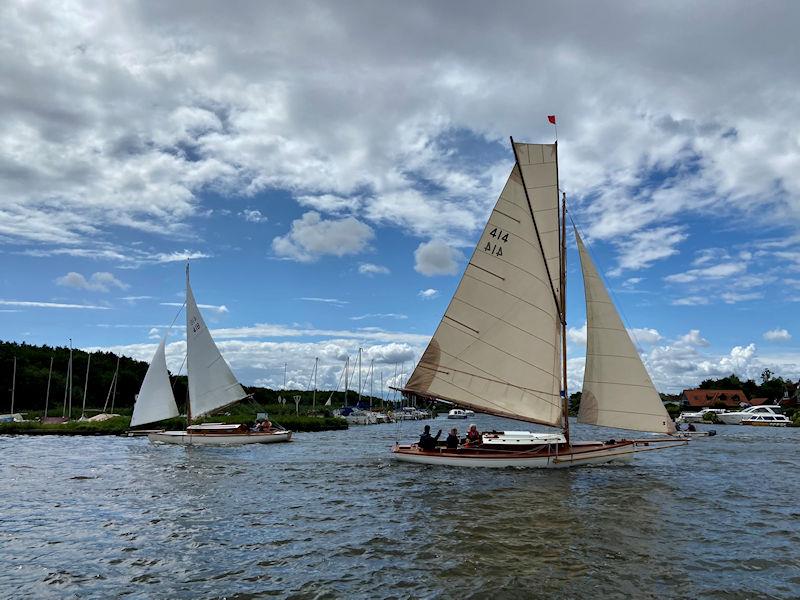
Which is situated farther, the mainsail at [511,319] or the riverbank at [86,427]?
the riverbank at [86,427]

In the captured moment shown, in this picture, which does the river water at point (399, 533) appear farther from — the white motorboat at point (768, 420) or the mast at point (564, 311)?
the white motorboat at point (768, 420)

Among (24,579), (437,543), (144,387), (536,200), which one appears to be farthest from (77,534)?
(144,387)

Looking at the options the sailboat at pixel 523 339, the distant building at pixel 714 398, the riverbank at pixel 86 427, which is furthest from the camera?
the distant building at pixel 714 398

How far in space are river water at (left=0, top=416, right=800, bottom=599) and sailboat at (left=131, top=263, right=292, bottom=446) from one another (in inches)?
Result: 655

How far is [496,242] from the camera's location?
98.1 ft

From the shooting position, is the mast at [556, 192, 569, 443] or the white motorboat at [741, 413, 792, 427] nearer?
the mast at [556, 192, 569, 443]

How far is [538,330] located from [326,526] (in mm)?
15826

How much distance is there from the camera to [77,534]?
1706 cm

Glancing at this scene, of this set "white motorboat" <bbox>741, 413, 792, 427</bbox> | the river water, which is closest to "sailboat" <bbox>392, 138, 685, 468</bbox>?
the river water

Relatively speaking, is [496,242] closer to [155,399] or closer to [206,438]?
[206,438]

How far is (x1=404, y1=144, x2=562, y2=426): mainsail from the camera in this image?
2953cm

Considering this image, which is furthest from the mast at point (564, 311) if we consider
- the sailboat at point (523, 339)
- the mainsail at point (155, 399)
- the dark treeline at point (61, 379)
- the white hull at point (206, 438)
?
the dark treeline at point (61, 379)

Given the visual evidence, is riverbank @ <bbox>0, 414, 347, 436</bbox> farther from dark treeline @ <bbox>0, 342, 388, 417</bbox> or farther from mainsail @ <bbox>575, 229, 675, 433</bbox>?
mainsail @ <bbox>575, 229, 675, 433</bbox>

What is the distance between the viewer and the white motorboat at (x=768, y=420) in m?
93.2
